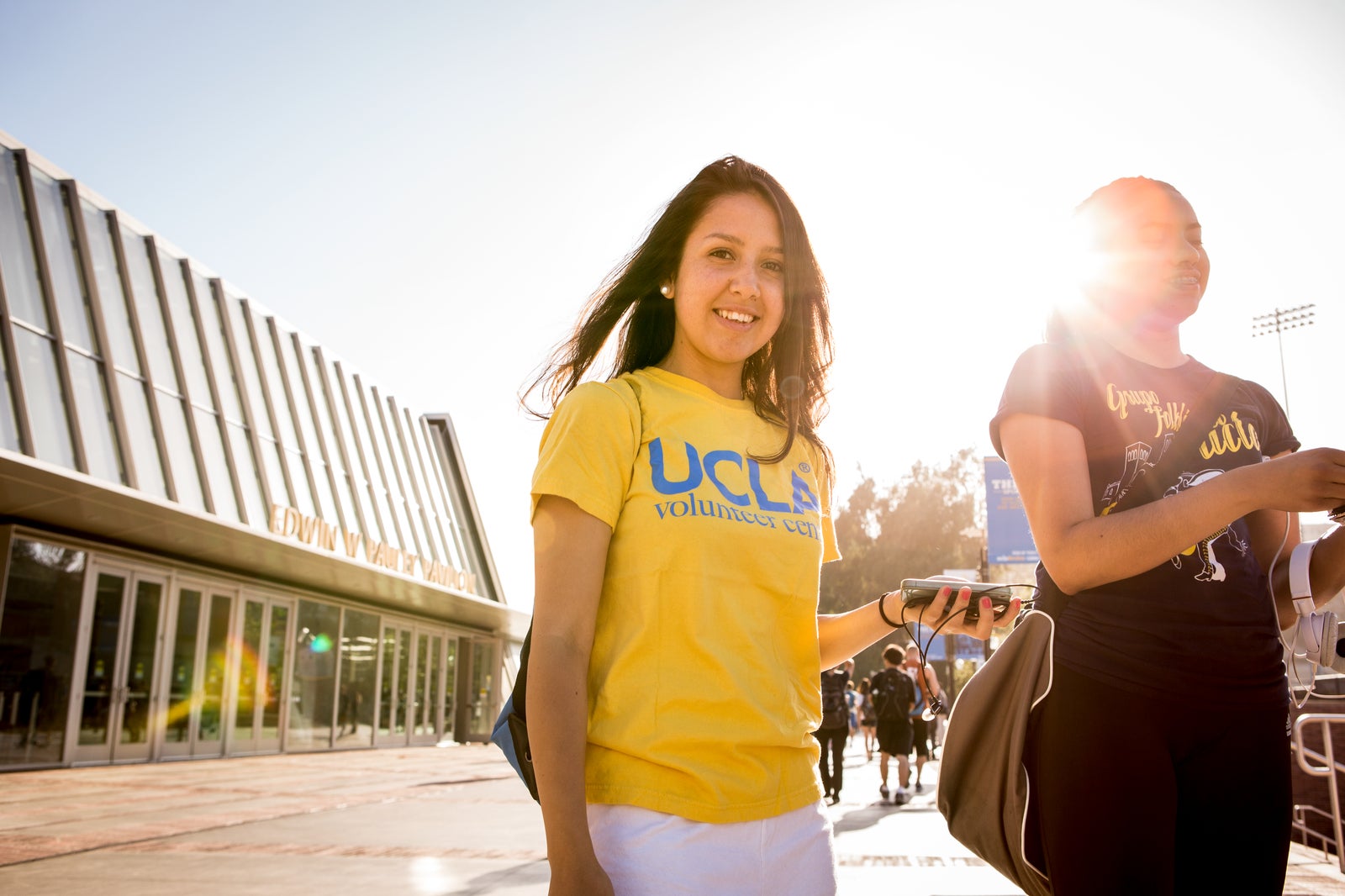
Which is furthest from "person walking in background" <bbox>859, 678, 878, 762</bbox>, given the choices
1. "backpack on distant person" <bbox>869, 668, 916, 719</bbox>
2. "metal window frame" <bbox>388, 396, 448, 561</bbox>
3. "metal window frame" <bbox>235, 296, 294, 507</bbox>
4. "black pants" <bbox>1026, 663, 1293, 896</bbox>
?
"metal window frame" <bbox>388, 396, 448, 561</bbox>

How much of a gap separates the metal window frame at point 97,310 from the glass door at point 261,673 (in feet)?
19.2

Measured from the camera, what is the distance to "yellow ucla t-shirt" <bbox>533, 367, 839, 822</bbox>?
148 cm

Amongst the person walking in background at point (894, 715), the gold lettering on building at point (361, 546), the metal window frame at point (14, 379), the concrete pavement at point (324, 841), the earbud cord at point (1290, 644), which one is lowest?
the concrete pavement at point (324, 841)

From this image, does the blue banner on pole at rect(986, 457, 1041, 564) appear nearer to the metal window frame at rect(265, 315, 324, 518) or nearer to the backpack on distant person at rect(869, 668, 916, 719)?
the backpack on distant person at rect(869, 668, 916, 719)

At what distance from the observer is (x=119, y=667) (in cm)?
1620

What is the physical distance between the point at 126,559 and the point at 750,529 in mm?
17850

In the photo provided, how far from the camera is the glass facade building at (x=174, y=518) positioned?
14.3 metres

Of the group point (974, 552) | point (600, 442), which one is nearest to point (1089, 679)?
point (600, 442)

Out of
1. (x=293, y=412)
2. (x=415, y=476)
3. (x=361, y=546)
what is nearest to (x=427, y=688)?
(x=415, y=476)

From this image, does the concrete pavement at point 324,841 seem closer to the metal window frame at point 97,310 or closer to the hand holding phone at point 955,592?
the hand holding phone at point 955,592

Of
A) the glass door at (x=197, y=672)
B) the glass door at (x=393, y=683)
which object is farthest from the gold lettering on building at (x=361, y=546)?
the glass door at (x=393, y=683)

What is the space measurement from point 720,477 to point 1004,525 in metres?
23.0

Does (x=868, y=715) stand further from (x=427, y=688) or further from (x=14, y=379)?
(x=14, y=379)

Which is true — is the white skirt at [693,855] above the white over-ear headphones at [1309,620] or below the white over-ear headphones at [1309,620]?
below
